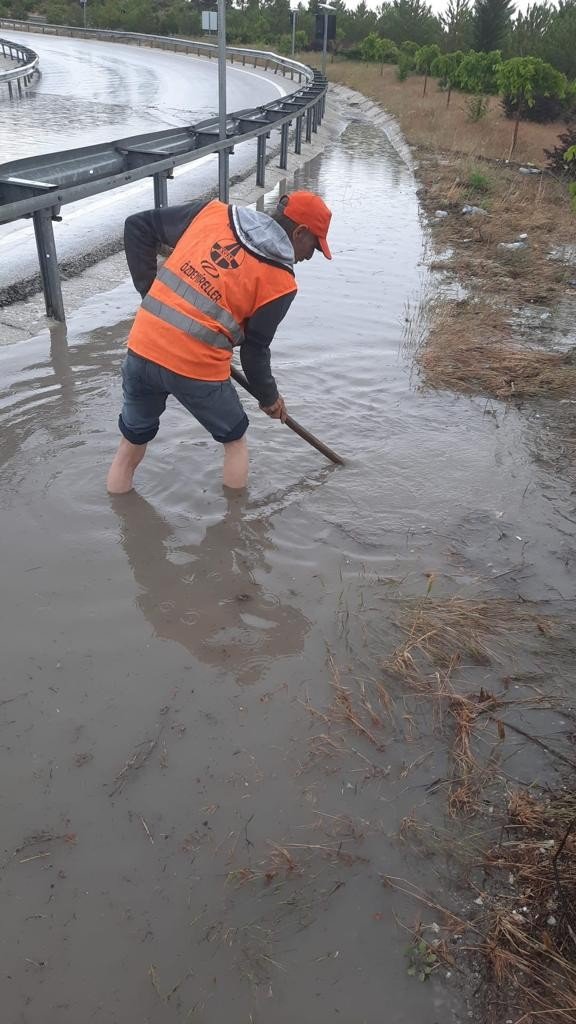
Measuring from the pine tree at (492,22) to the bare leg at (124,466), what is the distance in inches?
1619

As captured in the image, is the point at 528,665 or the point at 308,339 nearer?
the point at 528,665

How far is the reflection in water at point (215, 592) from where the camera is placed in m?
3.08

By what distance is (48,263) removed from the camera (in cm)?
591

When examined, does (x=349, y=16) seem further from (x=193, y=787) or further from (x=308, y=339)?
(x=193, y=787)

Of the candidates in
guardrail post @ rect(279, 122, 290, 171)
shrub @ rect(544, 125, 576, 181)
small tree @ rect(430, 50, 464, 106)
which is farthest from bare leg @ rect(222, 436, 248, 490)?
small tree @ rect(430, 50, 464, 106)

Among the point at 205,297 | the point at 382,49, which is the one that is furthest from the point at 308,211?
the point at 382,49

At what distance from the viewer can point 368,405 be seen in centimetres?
539

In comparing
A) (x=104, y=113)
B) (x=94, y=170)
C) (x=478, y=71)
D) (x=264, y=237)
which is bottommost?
(x=104, y=113)

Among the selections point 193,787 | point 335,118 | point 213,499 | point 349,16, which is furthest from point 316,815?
point 349,16

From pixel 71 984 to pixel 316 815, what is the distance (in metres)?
0.85

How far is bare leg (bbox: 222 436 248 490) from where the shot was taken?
3.89m

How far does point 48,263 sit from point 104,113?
1469 cm

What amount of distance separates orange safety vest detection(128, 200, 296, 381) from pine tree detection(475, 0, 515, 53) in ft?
135

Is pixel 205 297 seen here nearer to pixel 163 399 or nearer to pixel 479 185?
pixel 163 399
